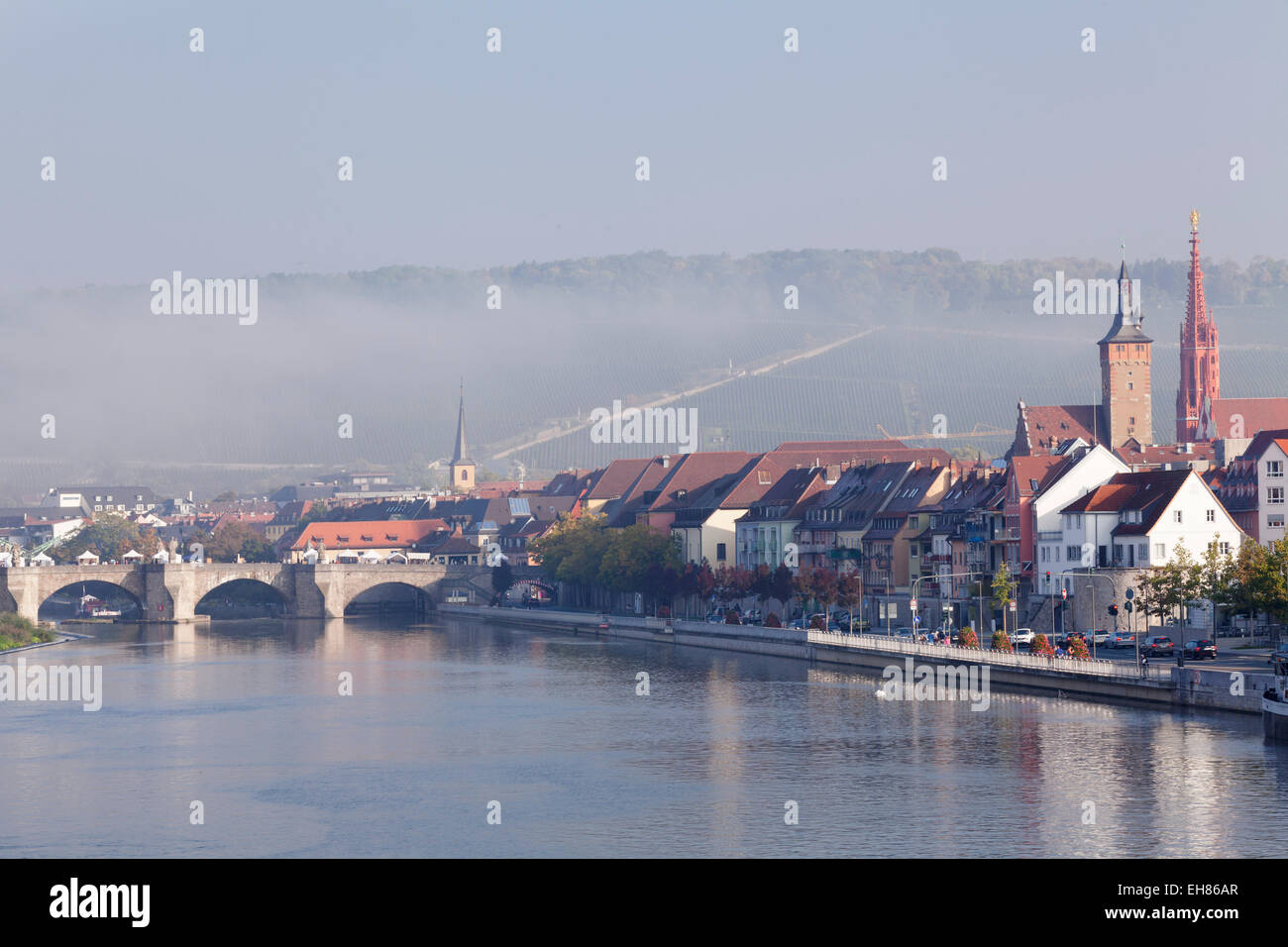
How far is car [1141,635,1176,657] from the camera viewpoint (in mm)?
84938

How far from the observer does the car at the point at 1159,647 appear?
84938 millimetres

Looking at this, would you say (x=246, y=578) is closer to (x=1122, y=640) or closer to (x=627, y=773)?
(x=1122, y=640)

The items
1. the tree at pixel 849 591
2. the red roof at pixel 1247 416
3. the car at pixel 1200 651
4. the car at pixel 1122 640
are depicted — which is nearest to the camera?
the car at pixel 1200 651

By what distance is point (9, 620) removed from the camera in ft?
458

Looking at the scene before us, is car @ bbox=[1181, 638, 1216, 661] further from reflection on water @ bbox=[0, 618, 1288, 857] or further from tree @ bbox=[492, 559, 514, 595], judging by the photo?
tree @ bbox=[492, 559, 514, 595]

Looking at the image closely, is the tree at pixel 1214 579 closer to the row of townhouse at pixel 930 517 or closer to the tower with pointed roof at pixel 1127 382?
the row of townhouse at pixel 930 517

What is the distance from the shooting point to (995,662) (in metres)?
85.2

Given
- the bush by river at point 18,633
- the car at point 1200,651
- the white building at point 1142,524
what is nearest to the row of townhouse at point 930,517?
the white building at point 1142,524

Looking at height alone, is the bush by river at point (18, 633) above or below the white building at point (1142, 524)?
below

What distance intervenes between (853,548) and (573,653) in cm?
2078

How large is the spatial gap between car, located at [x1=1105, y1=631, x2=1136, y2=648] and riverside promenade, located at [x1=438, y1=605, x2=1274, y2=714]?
279 inches

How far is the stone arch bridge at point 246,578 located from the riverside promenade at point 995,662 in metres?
36.8
